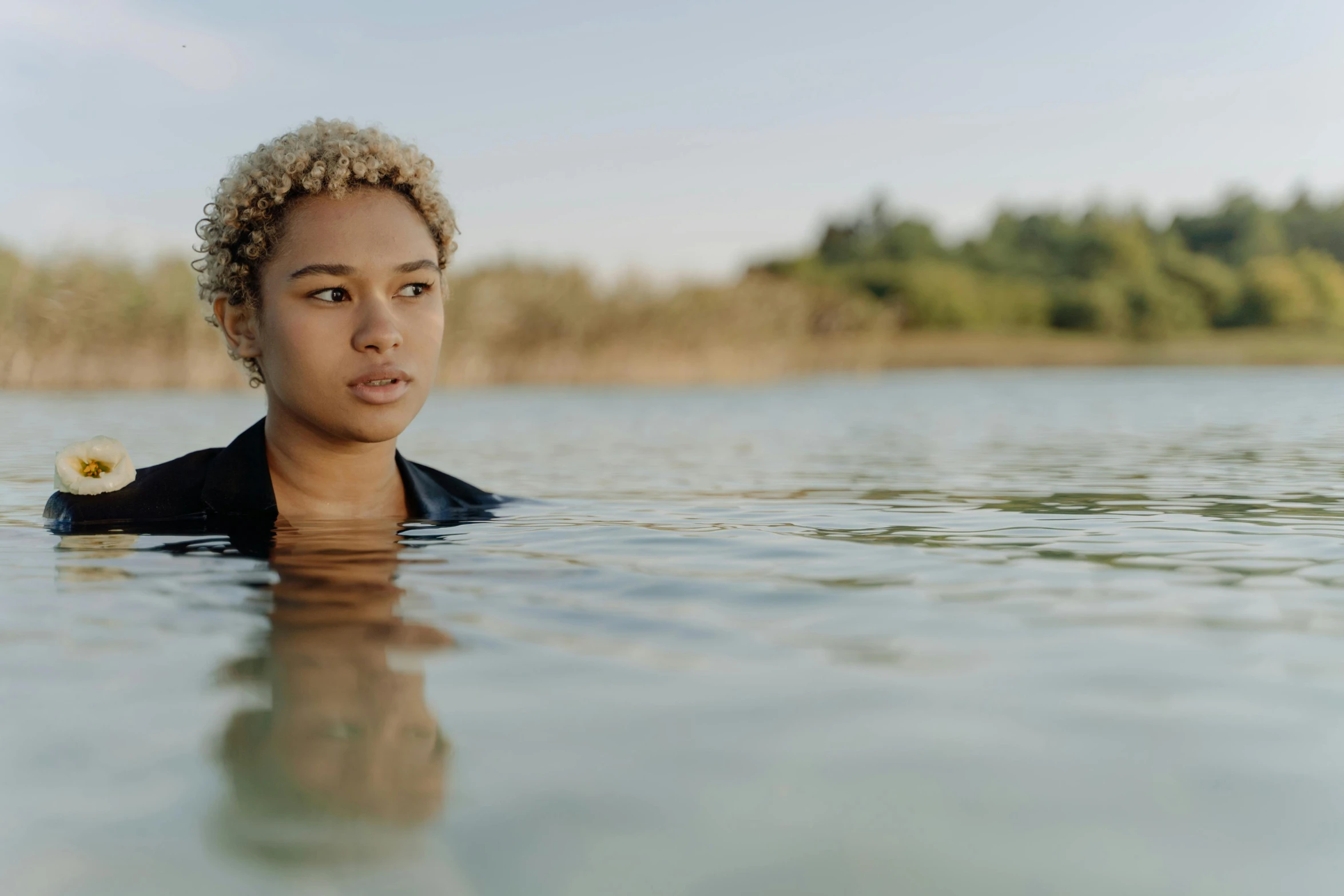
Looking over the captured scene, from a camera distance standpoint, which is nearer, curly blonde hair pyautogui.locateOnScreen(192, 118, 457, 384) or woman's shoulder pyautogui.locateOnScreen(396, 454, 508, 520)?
curly blonde hair pyautogui.locateOnScreen(192, 118, 457, 384)

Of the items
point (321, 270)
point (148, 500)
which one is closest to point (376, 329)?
point (321, 270)

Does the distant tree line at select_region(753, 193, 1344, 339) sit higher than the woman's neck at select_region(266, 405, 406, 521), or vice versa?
the distant tree line at select_region(753, 193, 1344, 339)

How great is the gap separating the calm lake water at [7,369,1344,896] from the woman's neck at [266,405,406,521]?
367mm

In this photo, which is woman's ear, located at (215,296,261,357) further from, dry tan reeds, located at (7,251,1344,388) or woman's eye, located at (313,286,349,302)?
dry tan reeds, located at (7,251,1344,388)

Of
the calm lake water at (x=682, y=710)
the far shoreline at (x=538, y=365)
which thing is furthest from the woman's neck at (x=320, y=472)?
the far shoreline at (x=538, y=365)

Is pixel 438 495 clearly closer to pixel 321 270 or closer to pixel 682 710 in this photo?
pixel 321 270

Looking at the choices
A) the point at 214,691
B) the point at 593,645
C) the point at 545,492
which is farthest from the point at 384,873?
the point at 545,492

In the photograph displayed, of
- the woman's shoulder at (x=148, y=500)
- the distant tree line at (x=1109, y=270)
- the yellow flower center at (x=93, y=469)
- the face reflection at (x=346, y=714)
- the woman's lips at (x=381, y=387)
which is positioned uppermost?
the distant tree line at (x=1109, y=270)

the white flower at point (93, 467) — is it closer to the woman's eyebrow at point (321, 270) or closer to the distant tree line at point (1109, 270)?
the woman's eyebrow at point (321, 270)

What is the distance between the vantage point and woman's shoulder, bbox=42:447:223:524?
153 inches

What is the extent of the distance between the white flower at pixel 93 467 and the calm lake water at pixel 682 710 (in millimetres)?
189

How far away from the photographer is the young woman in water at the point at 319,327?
3484 millimetres

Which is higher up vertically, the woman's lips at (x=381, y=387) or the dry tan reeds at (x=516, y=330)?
the dry tan reeds at (x=516, y=330)

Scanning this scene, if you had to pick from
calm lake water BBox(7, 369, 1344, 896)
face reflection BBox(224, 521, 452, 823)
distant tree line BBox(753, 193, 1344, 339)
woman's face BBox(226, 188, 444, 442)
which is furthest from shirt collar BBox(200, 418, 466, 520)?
distant tree line BBox(753, 193, 1344, 339)
